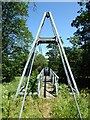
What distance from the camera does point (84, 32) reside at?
13523 mm

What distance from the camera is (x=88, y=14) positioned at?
12305 millimetres

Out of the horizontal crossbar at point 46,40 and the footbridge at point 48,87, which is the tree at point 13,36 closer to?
the footbridge at point 48,87

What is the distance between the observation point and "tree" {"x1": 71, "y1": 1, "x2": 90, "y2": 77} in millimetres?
12630

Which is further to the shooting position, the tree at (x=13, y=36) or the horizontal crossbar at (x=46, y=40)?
the tree at (x=13, y=36)

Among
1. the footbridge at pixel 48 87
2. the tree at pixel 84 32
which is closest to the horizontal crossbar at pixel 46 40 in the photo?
the footbridge at pixel 48 87

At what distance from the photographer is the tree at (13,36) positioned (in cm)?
1448

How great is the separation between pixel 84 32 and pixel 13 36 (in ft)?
16.2

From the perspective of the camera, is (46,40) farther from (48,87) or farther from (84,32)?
(84,32)

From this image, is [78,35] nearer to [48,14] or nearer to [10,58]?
[10,58]

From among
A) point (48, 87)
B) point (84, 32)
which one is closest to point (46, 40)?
point (48, 87)

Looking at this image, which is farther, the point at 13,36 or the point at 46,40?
the point at 13,36

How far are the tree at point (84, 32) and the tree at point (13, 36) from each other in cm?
337

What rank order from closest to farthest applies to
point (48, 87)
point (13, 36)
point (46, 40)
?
1. point (46, 40)
2. point (48, 87)
3. point (13, 36)

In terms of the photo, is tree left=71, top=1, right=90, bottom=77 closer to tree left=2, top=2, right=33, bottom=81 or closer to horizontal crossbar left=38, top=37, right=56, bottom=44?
tree left=2, top=2, right=33, bottom=81
